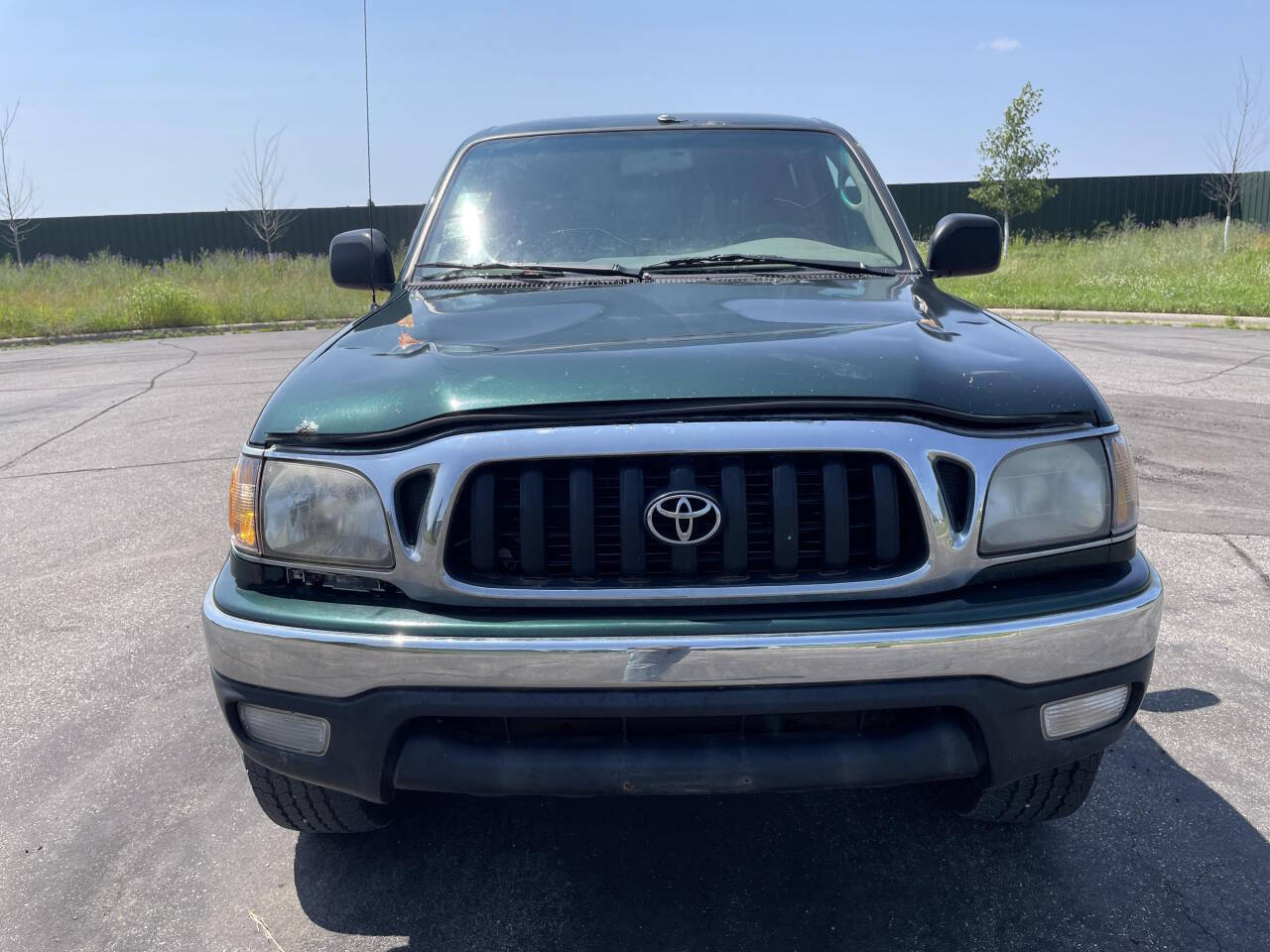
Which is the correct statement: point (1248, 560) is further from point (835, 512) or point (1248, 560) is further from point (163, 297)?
point (163, 297)

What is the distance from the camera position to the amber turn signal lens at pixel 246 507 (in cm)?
215

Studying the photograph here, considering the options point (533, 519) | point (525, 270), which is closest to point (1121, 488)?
point (533, 519)

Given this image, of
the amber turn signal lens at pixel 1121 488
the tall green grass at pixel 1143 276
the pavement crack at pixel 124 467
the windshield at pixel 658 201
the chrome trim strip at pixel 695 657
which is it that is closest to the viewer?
the chrome trim strip at pixel 695 657

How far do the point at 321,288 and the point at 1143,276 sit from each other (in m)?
16.6

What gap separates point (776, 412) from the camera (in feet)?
6.65

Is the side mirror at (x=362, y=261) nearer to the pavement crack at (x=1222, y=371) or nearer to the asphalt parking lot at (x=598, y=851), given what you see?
the asphalt parking lot at (x=598, y=851)

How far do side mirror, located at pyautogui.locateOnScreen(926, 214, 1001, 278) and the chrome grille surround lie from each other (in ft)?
5.26

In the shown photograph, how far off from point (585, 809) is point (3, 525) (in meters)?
4.34

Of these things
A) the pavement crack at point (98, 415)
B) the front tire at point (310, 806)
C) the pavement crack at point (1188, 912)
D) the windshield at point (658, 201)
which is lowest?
the pavement crack at point (98, 415)

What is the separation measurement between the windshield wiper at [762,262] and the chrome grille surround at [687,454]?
1162mm

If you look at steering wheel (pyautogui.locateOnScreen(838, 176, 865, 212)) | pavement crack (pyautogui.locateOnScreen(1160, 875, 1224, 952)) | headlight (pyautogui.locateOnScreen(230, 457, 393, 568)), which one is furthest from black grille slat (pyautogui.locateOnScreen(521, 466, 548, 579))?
steering wheel (pyautogui.locateOnScreen(838, 176, 865, 212))

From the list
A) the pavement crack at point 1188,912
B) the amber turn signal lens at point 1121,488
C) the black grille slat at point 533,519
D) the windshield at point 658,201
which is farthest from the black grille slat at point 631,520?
the pavement crack at point 1188,912

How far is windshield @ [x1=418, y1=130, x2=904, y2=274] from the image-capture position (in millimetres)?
3250

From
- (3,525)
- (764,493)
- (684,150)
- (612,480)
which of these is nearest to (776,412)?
(764,493)
